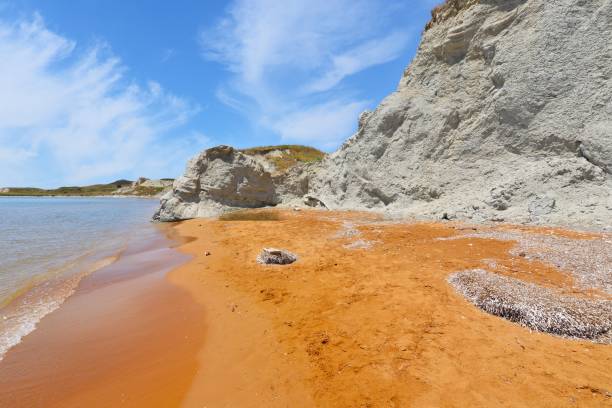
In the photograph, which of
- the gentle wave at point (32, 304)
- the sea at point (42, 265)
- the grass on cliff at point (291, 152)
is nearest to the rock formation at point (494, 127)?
the sea at point (42, 265)

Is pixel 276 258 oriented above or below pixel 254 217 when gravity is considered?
below

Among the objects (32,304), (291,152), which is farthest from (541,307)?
(291,152)

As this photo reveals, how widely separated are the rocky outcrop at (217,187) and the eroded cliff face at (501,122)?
37.9 feet

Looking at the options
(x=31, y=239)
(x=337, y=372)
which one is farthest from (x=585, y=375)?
(x=31, y=239)

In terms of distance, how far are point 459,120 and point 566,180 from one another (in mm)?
8385

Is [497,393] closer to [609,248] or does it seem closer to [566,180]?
Result: [609,248]

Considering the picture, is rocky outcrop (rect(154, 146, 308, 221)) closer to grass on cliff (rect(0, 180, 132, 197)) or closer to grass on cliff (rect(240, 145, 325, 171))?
grass on cliff (rect(240, 145, 325, 171))

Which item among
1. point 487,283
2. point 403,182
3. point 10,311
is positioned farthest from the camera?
point 403,182

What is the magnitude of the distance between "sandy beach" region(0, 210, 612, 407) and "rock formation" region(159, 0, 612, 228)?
9212 mm

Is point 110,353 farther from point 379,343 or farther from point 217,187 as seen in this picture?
point 217,187

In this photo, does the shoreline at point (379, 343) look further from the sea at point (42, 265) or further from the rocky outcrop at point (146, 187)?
the rocky outcrop at point (146, 187)

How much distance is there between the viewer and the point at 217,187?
31578 millimetres

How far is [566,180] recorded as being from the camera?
15.2 m

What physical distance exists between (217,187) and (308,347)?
2814 cm
